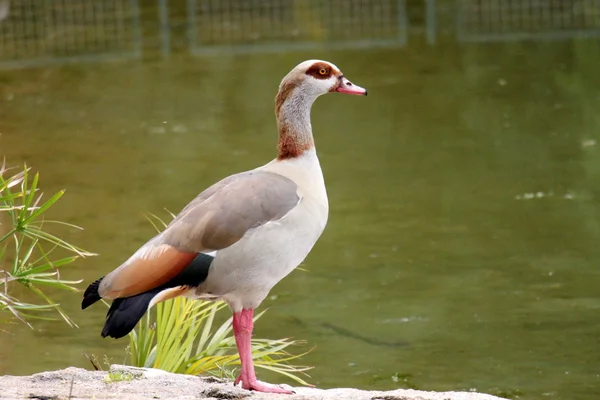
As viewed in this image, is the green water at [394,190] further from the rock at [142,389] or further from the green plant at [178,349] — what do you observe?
the rock at [142,389]

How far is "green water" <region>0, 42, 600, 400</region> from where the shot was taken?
21.9ft

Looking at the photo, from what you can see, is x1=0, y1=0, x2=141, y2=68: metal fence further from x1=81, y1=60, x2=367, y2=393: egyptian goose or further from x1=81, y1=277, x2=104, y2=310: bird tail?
x1=81, y1=277, x2=104, y2=310: bird tail

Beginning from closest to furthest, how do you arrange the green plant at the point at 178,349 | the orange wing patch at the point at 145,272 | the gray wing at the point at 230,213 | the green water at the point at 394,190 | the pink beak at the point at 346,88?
the orange wing patch at the point at 145,272
the gray wing at the point at 230,213
the pink beak at the point at 346,88
the green plant at the point at 178,349
the green water at the point at 394,190

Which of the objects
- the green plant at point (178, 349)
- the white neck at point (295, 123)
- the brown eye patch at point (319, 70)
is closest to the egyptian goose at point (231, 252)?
the white neck at point (295, 123)

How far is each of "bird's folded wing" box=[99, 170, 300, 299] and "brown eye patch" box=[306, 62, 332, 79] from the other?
570 millimetres

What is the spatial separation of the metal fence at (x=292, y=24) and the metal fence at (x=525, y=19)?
948 millimetres

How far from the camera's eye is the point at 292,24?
56.1ft

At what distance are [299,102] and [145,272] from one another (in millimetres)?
1091

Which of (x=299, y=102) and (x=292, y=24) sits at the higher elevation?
(x=299, y=102)

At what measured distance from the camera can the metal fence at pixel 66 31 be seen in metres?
15.7

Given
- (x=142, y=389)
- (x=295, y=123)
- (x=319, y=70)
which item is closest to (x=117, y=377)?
(x=142, y=389)

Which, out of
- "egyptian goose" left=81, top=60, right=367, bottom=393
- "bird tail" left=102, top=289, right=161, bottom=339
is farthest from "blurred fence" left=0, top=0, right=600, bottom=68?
"bird tail" left=102, top=289, right=161, bottom=339

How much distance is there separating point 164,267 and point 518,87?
29.1 ft

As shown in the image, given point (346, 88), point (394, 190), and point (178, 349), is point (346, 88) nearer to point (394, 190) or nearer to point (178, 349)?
point (178, 349)
